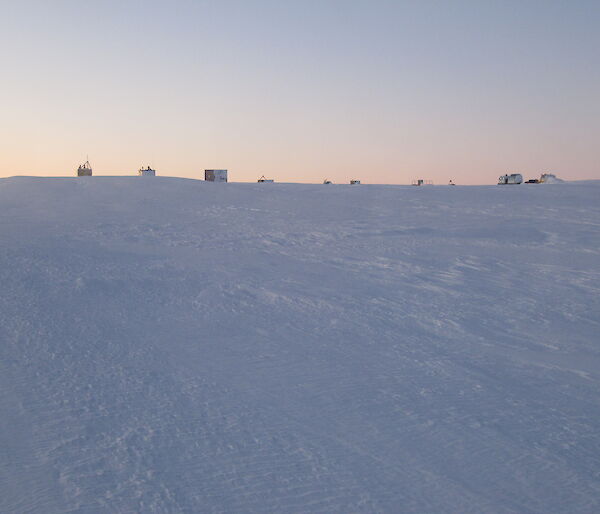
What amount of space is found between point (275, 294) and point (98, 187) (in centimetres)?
983

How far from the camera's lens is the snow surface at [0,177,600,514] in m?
3.22

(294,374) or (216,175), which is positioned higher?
(216,175)

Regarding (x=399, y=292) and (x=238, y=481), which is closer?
(x=238, y=481)

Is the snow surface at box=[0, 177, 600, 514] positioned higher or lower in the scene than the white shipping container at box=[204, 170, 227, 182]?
lower

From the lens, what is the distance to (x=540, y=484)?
3.33m

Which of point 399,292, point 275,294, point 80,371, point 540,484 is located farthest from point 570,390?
point 80,371

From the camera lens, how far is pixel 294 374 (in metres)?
4.41

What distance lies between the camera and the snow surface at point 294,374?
10.6ft

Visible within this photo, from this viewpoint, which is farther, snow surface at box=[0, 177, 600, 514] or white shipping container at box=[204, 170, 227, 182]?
white shipping container at box=[204, 170, 227, 182]

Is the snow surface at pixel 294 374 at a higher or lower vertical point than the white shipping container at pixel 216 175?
lower

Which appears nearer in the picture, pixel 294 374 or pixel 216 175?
pixel 294 374

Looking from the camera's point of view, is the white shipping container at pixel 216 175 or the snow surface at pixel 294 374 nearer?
the snow surface at pixel 294 374

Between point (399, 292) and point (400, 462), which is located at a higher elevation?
point (399, 292)

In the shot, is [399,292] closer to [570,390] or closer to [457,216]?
[570,390]
